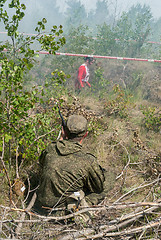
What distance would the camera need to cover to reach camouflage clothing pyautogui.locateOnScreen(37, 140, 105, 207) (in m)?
2.69

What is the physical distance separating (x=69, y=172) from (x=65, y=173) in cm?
6

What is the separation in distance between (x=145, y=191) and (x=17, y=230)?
2.38 meters

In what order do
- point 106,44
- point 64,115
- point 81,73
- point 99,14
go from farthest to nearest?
point 99,14
point 106,44
point 81,73
point 64,115

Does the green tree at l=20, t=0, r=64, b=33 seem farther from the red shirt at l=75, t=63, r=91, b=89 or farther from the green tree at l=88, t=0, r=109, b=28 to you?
the red shirt at l=75, t=63, r=91, b=89

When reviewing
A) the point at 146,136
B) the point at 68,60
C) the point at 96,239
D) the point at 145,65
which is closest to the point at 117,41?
the point at 145,65

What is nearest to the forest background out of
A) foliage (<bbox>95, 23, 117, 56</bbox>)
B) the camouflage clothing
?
foliage (<bbox>95, 23, 117, 56</bbox>)

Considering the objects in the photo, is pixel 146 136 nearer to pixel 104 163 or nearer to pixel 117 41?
pixel 104 163

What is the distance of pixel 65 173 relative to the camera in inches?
105

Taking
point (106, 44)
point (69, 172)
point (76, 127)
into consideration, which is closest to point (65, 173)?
point (69, 172)

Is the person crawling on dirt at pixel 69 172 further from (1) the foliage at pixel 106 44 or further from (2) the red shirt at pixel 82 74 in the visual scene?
(1) the foliage at pixel 106 44

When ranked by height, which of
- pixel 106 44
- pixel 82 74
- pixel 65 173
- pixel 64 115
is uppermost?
pixel 106 44

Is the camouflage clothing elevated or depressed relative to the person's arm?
depressed

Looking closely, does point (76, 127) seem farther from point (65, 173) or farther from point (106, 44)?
point (106, 44)

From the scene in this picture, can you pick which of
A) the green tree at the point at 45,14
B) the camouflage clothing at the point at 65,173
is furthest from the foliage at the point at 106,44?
the green tree at the point at 45,14
